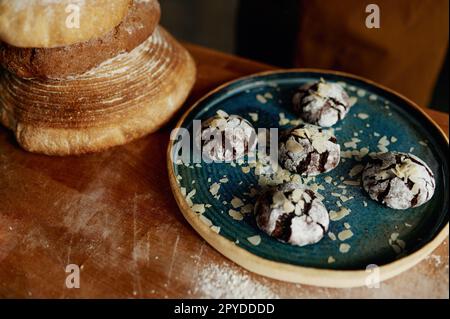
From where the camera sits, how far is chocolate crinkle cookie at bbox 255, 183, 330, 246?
3.40 ft

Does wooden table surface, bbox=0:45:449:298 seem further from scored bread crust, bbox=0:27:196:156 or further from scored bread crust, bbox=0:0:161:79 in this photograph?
scored bread crust, bbox=0:0:161:79

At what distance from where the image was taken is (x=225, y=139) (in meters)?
1.25

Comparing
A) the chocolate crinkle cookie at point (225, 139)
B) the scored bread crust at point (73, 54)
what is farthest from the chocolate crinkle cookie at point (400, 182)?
the scored bread crust at point (73, 54)

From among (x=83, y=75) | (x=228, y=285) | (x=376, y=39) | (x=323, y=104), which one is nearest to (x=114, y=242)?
(x=228, y=285)

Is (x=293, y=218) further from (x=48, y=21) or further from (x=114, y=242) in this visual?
(x=48, y=21)

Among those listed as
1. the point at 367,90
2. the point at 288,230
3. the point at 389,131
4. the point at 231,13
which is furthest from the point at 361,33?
the point at 231,13

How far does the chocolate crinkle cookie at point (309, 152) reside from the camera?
3.96ft

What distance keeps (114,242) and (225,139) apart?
0.41 metres

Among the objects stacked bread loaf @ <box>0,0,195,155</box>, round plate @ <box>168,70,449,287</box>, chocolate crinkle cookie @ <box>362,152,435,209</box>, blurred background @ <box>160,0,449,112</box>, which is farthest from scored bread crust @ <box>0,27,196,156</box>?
blurred background @ <box>160,0,449,112</box>

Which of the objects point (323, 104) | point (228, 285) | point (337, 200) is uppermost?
point (323, 104)

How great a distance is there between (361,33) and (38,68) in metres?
1.26

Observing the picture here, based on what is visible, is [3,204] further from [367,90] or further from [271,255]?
[367,90]

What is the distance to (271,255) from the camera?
1035 mm

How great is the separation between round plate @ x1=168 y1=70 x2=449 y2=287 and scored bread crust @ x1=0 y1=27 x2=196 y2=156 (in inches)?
5.5
